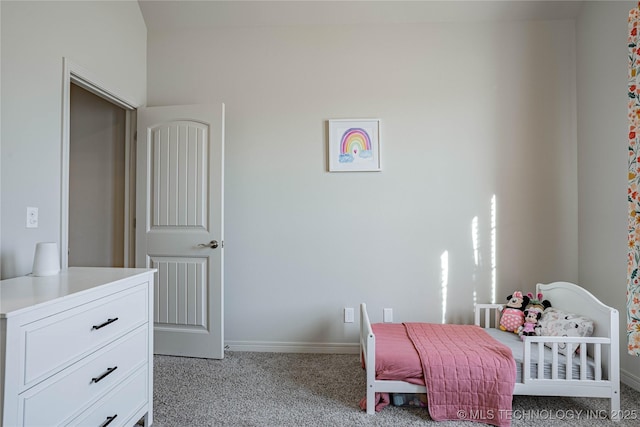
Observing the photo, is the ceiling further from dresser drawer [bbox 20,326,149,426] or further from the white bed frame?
dresser drawer [bbox 20,326,149,426]

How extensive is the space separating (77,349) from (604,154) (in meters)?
3.29

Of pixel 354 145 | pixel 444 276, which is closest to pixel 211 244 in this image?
pixel 354 145

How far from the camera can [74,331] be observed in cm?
121

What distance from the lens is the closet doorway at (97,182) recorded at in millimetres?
2736

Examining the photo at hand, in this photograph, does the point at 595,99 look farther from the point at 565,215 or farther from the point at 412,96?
the point at 412,96

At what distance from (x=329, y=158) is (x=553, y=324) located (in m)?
1.93

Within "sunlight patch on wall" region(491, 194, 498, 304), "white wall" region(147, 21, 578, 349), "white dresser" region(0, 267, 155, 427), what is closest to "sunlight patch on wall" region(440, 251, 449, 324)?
"white wall" region(147, 21, 578, 349)

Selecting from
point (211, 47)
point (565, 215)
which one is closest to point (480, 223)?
point (565, 215)

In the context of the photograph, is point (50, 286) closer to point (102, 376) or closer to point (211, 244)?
point (102, 376)

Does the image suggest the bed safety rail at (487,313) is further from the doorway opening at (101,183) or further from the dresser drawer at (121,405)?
the doorway opening at (101,183)

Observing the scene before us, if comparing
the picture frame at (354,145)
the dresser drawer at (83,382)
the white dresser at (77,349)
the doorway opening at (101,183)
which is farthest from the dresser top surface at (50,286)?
the picture frame at (354,145)

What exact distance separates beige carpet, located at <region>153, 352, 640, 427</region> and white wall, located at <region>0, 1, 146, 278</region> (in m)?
1.13

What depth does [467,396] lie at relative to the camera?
1.72 metres

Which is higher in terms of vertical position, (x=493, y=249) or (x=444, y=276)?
(x=493, y=249)
